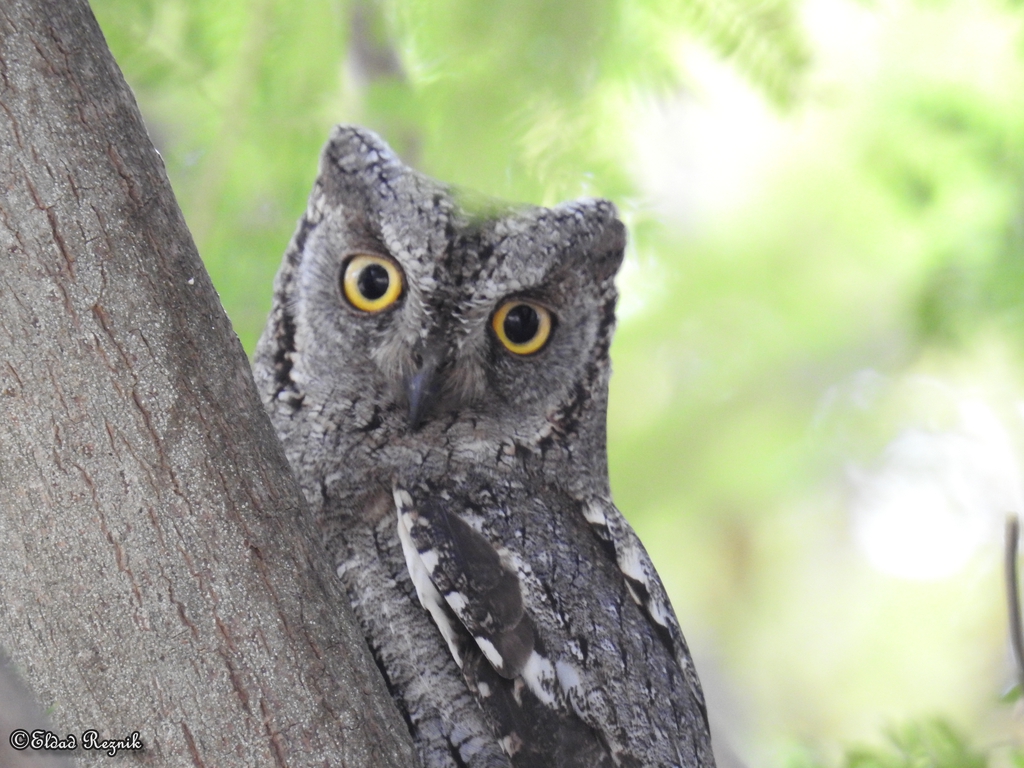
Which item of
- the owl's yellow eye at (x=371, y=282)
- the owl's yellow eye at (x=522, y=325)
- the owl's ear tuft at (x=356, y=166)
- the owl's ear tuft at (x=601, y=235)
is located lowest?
the owl's yellow eye at (x=371, y=282)

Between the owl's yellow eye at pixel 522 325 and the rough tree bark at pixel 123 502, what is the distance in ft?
3.16

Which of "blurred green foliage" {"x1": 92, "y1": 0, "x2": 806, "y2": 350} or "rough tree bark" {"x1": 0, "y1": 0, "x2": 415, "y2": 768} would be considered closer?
"blurred green foliage" {"x1": 92, "y1": 0, "x2": 806, "y2": 350}

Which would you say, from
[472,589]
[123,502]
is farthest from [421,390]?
[123,502]

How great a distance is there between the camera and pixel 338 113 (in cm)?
262

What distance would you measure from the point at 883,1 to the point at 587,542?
137cm

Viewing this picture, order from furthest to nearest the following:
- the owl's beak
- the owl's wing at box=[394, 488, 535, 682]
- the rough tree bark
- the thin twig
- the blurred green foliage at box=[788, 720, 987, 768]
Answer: the owl's beak, the owl's wing at box=[394, 488, 535, 682], the thin twig, the blurred green foliage at box=[788, 720, 987, 768], the rough tree bark

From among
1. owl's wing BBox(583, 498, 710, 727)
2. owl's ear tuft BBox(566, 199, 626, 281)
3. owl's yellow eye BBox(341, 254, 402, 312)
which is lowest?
owl's wing BBox(583, 498, 710, 727)

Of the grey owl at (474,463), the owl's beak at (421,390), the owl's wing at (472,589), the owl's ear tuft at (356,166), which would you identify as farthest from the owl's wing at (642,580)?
the owl's ear tuft at (356,166)

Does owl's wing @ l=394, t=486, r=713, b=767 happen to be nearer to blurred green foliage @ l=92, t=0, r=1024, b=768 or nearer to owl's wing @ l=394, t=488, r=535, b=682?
owl's wing @ l=394, t=488, r=535, b=682

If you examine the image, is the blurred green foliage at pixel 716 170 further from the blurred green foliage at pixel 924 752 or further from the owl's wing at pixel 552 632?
the owl's wing at pixel 552 632

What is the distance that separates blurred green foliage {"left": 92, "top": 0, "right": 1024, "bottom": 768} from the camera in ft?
3.07

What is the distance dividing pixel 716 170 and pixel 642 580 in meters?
2.13

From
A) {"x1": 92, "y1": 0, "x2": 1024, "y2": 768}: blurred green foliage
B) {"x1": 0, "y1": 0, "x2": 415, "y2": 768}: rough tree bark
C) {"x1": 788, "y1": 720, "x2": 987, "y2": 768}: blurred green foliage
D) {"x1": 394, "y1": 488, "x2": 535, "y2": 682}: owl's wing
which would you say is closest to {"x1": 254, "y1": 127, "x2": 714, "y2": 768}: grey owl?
{"x1": 394, "y1": 488, "x2": 535, "y2": 682}: owl's wing

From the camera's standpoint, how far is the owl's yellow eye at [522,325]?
2.10m
